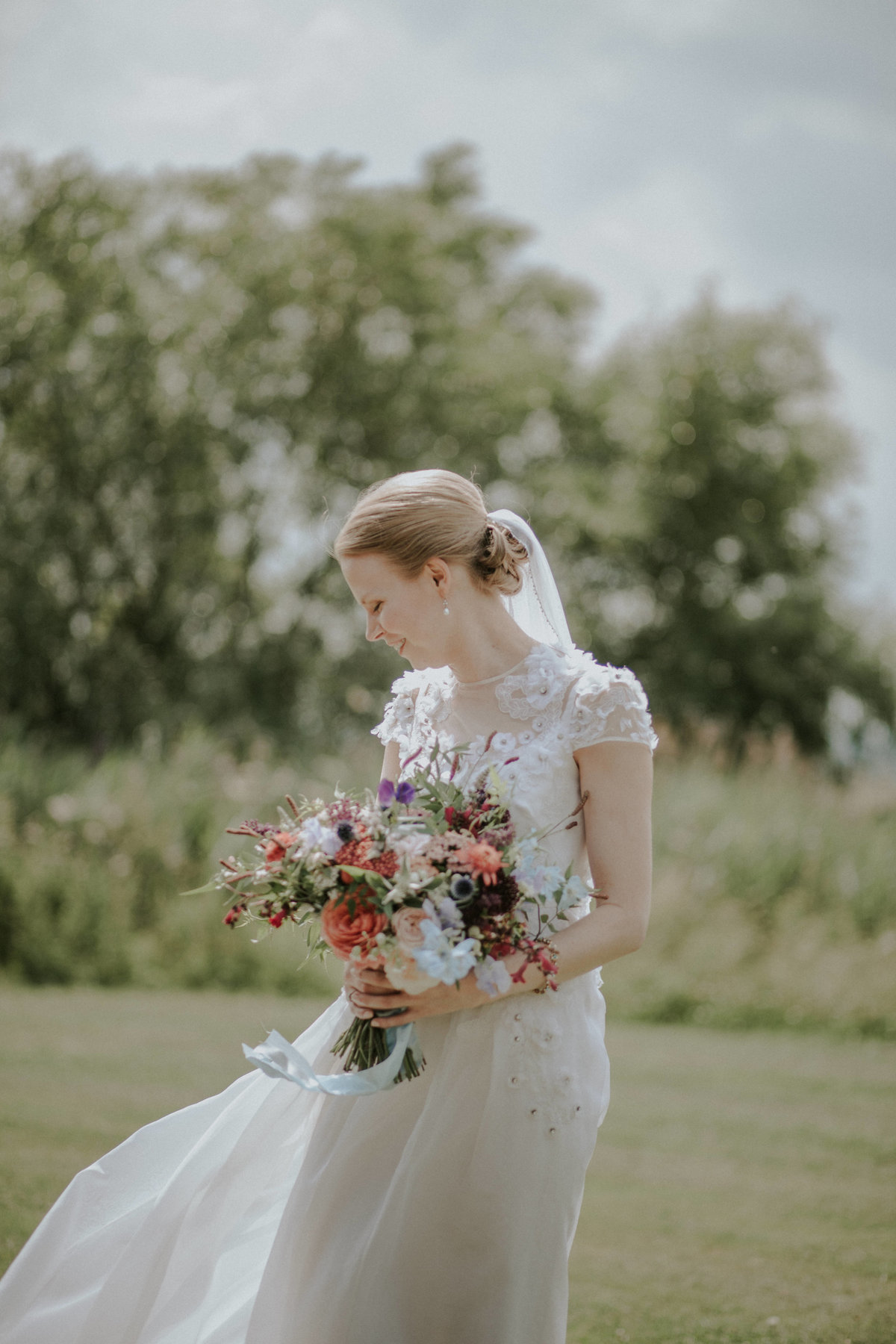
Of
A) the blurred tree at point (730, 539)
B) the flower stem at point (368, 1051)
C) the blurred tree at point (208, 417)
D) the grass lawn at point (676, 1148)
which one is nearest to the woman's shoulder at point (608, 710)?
the flower stem at point (368, 1051)

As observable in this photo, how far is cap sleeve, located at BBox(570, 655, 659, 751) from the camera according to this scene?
2.55 meters

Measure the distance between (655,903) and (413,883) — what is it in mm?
7243

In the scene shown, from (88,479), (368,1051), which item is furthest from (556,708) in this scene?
(88,479)

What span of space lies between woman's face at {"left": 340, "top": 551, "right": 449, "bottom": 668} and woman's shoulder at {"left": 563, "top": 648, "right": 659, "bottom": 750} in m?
0.37

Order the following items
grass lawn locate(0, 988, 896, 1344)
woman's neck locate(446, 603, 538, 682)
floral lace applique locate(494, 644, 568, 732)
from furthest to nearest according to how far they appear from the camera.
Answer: grass lawn locate(0, 988, 896, 1344), woman's neck locate(446, 603, 538, 682), floral lace applique locate(494, 644, 568, 732)

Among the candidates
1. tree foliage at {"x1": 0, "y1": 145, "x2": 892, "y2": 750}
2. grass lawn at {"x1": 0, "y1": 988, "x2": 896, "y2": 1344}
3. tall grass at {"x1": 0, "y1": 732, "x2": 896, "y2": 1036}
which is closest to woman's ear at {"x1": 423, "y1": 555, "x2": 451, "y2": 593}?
grass lawn at {"x1": 0, "y1": 988, "x2": 896, "y2": 1344}

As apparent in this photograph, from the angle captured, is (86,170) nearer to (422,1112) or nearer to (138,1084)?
(138,1084)

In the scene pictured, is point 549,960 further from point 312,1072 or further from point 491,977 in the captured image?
point 312,1072

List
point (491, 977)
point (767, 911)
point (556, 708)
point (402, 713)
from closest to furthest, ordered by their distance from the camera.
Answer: point (491, 977) < point (556, 708) < point (402, 713) < point (767, 911)

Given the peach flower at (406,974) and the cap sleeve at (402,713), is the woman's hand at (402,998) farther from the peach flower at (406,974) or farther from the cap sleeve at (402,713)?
the cap sleeve at (402,713)

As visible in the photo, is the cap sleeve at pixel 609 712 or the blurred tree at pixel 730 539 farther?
the blurred tree at pixel 730 539

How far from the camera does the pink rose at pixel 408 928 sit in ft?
6.99

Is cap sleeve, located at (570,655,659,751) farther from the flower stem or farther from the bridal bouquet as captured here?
the flower stem

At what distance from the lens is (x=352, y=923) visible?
2178mm
